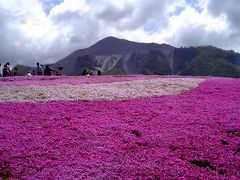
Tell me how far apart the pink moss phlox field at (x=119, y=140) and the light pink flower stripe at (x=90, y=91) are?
268cm

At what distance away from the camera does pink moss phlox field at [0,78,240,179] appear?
16.4 metres

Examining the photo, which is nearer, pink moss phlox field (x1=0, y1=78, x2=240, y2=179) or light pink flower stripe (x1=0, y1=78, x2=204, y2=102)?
pink moss phlox field (x1=0, y1=78, x2=240, y2=179)

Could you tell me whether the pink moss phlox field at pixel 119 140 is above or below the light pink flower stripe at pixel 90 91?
below

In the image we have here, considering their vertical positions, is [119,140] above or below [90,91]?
below

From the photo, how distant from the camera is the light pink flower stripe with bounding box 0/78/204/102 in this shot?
33.2m

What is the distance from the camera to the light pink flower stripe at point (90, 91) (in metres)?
33.2

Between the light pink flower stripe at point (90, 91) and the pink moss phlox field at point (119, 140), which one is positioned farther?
the light pink flower stripe at point (90, 91)

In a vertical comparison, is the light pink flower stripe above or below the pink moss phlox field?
above

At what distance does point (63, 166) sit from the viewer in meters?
16.6

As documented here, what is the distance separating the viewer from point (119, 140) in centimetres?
2088

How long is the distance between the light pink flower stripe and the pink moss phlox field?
268 centimetres

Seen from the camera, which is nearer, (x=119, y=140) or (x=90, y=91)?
(x=119, y=140)

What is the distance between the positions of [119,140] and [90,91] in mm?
16398

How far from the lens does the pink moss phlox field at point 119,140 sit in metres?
16.4
